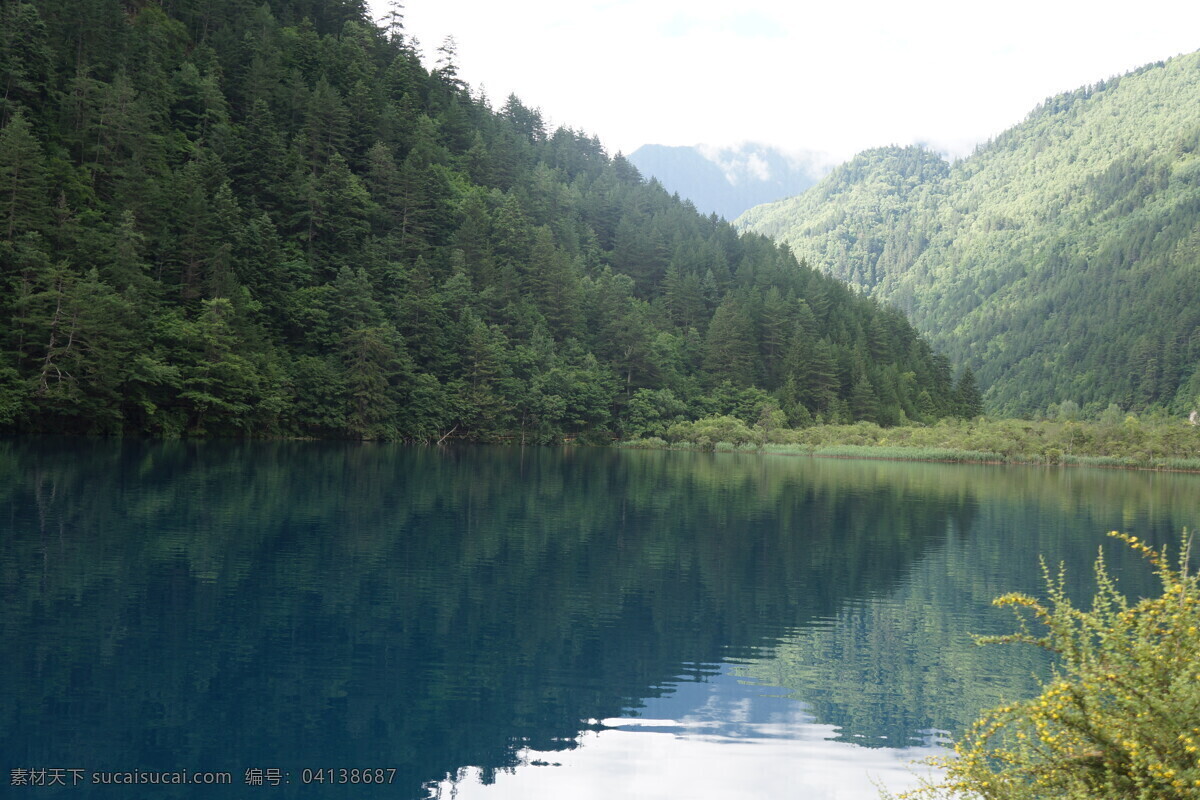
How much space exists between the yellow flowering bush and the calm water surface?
3504 millimetres

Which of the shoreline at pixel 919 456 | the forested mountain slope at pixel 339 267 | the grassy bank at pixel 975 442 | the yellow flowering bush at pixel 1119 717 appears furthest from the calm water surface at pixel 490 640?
the grassy bank at pixel 975 442

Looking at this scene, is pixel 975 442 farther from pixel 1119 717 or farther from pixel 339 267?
pixel 1119 717

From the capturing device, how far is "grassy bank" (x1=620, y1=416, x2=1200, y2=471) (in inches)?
3792

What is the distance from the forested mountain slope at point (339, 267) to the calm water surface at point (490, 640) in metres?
31.8

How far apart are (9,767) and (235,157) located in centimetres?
8451

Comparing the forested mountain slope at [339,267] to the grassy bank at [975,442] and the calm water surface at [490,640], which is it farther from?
the calm water surface at [490,640]

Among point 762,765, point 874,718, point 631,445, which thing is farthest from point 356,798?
point 631,445

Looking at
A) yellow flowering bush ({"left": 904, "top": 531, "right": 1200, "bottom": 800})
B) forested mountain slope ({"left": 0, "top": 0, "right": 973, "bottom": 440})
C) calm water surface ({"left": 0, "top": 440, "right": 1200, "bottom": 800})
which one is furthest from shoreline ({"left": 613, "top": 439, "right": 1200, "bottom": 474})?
yellow flowering bush ({"left": 904, "top": 531, "right": 1200, "bottom": 800})

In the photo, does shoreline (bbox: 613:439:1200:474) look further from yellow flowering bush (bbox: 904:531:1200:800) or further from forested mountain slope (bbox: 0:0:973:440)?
yellow flowering bush (bbox: 904:531:1200:800)

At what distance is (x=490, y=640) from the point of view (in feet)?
50.1

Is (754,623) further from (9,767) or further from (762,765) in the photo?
(9,767)

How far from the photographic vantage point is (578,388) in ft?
308

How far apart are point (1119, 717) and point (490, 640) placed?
34.3 feet

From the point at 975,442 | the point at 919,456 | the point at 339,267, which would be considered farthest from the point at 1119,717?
the point at 975,442
